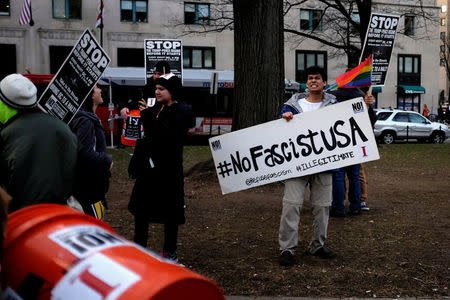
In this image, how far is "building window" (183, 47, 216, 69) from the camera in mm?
37312

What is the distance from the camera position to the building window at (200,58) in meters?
37.3

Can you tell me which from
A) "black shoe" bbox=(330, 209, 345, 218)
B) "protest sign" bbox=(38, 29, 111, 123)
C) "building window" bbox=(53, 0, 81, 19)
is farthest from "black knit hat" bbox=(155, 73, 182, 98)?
"building window" bbox=(53, 0, 81, 19)

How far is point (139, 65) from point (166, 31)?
3019mm

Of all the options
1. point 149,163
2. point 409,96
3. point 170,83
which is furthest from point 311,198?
point 409,96

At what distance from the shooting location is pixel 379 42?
789 centimetres

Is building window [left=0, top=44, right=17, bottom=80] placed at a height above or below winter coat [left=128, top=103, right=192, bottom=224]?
above

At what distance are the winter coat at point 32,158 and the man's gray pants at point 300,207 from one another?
2.62 metres

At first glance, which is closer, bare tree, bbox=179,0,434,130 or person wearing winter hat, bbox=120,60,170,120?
person wearing winter hat, bbox=120,60,170,120

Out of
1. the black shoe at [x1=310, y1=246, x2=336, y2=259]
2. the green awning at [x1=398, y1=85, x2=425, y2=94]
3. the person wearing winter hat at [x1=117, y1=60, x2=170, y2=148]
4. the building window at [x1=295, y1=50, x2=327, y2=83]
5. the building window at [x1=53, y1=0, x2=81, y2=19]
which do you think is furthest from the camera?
the green awning at [x1=398, y1=85, x2=425, y2=94]

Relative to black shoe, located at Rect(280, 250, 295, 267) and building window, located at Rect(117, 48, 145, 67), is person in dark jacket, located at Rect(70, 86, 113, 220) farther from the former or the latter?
building window, located at Rect(117, 48, 145, 67)

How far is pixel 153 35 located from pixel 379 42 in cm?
2952

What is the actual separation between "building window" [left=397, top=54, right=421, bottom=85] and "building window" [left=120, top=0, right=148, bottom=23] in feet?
69.5

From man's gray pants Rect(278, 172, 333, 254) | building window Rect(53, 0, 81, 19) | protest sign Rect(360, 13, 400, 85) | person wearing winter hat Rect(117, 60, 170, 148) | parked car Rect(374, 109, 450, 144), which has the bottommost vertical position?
parked car Rect(374, 109, 450, 144)

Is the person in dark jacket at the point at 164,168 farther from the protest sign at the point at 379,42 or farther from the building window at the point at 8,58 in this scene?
the building window at the point at 8,58
